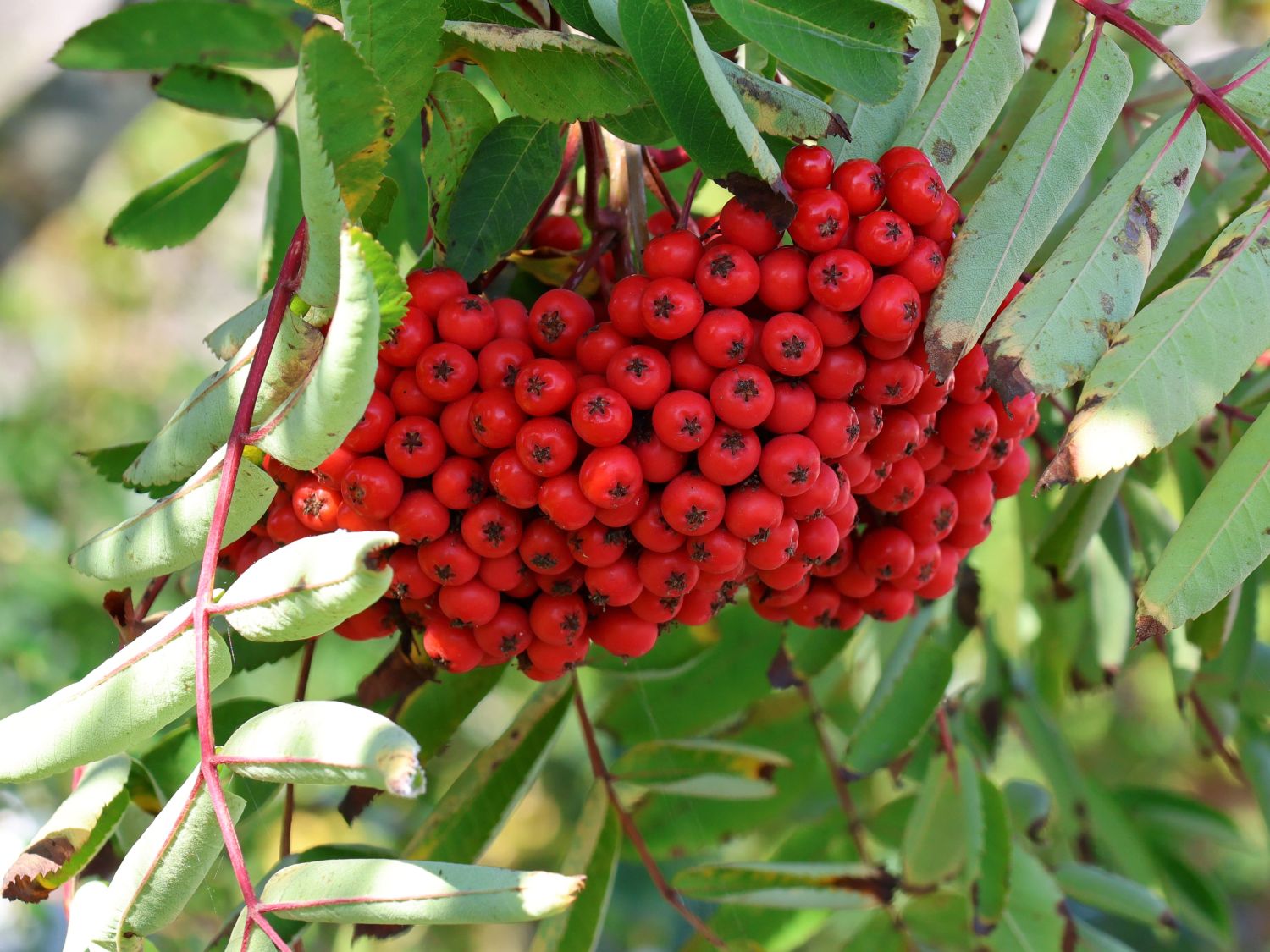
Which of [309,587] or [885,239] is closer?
[309,587]

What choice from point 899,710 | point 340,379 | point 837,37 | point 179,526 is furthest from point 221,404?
point 899,710

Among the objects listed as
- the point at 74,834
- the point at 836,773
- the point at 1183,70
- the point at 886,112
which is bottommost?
the point at 74,834

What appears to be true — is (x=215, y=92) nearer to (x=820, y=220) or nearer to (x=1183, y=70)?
(x=820, y=220)

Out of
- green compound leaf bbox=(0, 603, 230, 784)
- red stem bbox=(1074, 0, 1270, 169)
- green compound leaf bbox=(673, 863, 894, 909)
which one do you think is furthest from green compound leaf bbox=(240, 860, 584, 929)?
red stem bbox=(1074, 0, 1270, 169)

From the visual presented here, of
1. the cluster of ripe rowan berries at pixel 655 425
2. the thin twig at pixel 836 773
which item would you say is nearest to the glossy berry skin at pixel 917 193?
the cluster of ripe rowan berries at pixel 655 425

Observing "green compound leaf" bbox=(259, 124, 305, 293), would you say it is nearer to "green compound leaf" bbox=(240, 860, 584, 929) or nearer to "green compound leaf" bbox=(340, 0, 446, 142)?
"green compound leaf" bbox=(340, 0, 446, 142)

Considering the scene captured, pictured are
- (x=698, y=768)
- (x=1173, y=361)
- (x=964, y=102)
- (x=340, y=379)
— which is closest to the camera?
(x=340, y=379)

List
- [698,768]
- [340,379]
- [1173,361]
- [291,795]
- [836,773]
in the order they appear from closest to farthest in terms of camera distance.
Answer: [340,379]
[1173,361]
[291,795]
[698,768]
[836,773]
